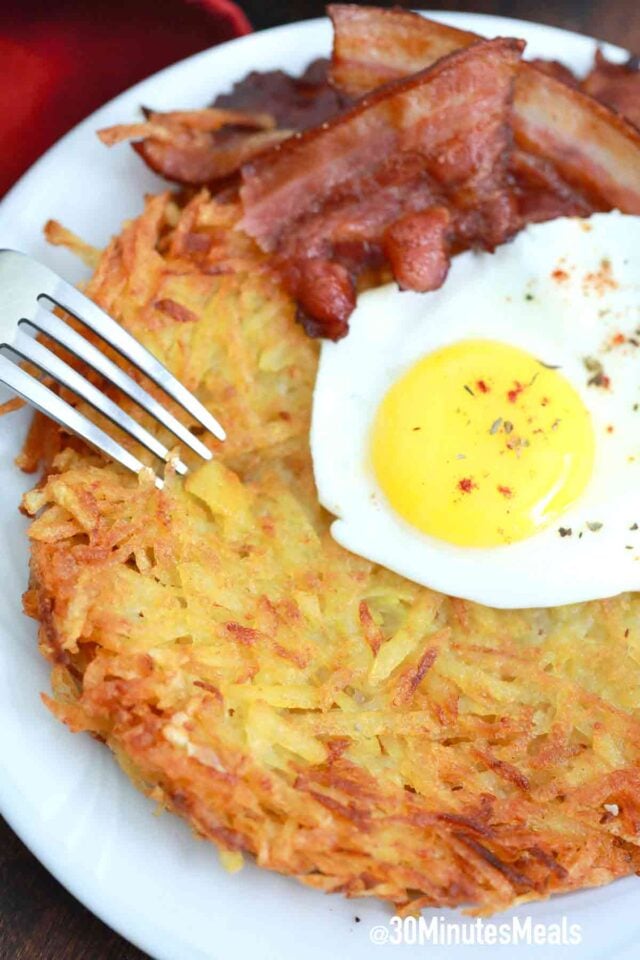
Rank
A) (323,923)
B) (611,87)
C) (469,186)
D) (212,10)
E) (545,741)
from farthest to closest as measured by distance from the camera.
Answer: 1. (212,10)
2. (611,87)
3. (469,186)
4. (545,741)
5. (323,923)

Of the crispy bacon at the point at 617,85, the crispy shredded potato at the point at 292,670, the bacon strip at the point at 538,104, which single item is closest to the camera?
the crispy shredded potato at the point at 292,670

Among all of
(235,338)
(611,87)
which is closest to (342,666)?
(235,338)

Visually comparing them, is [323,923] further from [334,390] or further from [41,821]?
[334,390]

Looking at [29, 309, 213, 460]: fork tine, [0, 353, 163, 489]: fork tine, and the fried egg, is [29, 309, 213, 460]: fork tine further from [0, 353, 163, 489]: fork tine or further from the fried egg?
the fried egg

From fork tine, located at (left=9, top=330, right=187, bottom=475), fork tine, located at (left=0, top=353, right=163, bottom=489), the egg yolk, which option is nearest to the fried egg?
the egg yolk

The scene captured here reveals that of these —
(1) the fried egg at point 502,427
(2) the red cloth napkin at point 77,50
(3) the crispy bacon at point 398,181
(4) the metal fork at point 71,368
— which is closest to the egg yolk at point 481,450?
(1) the fried egg at point 502,427

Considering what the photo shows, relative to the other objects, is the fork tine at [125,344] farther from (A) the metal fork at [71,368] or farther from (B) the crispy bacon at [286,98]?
(B) the crispy bacon at [286,98]

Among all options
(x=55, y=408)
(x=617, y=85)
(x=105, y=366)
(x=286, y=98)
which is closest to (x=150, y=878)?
(x=55, y=408)
